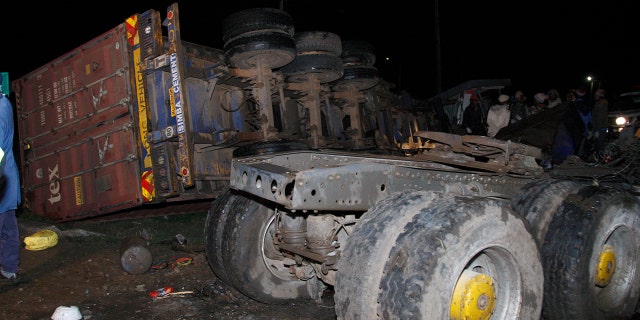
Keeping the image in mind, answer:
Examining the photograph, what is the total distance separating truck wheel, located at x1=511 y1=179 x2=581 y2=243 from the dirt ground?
1719 mm

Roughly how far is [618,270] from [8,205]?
18.6ft

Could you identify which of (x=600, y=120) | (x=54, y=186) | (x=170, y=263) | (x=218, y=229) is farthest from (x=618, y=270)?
(x=54, y=186)

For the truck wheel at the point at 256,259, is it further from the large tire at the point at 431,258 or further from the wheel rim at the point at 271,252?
the large tire at the point at 431,258

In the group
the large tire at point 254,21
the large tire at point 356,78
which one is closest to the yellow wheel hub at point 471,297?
the large tire at point 254,21

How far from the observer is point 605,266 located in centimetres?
306

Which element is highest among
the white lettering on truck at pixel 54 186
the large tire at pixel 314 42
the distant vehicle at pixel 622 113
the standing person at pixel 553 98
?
the large tire at pixel 314 42

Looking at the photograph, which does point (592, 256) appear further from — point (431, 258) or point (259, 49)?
point (259, 49)

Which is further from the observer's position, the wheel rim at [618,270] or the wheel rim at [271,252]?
the wheel rim at [271,252]

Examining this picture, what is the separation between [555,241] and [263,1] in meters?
14.1

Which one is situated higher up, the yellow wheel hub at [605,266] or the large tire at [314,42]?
the large tire at [314,42]

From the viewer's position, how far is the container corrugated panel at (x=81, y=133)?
5.23m

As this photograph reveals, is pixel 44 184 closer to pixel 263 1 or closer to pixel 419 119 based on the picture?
pixel 419 119

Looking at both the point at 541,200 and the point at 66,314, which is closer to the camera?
the point at 541,200

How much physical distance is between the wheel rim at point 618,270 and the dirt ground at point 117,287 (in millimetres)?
2108
